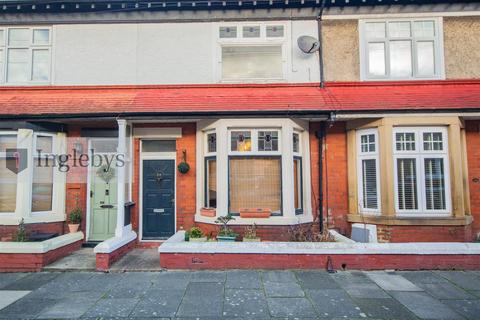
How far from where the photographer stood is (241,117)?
6945mm

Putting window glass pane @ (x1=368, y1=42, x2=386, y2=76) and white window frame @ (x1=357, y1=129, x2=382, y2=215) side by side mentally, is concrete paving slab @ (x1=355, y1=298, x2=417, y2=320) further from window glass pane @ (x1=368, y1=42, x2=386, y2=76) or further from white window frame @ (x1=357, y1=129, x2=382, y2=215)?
window glass pane @ (x1=368, y1=42, x2=386, y2=76)

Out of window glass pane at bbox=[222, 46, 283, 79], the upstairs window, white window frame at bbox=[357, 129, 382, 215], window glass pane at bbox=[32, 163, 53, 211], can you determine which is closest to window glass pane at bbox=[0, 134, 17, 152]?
window glass pane at bbox=[32, 163, 53, 211]

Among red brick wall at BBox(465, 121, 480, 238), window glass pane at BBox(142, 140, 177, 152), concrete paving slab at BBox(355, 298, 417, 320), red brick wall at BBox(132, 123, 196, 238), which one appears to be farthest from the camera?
window glass pane at BBox(142, 140, 177, 152)

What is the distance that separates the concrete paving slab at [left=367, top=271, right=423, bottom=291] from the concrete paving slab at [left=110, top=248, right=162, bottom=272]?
4064 millimetres

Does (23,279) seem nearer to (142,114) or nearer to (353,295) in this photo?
(142,114)

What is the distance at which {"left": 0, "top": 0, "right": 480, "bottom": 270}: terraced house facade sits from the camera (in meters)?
6.86

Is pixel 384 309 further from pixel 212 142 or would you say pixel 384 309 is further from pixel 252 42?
pixel 252 42

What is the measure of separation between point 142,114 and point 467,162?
314 inches

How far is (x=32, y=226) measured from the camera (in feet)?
23.1

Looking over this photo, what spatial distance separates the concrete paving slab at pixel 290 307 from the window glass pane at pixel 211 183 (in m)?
3.20

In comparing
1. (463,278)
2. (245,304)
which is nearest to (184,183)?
(245,304)

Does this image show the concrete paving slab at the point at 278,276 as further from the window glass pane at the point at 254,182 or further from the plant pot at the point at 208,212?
the plant pot at the point at 208,212

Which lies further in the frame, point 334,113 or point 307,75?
Answer: point 307,75

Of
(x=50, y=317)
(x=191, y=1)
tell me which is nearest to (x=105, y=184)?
(x=50, y=317)
